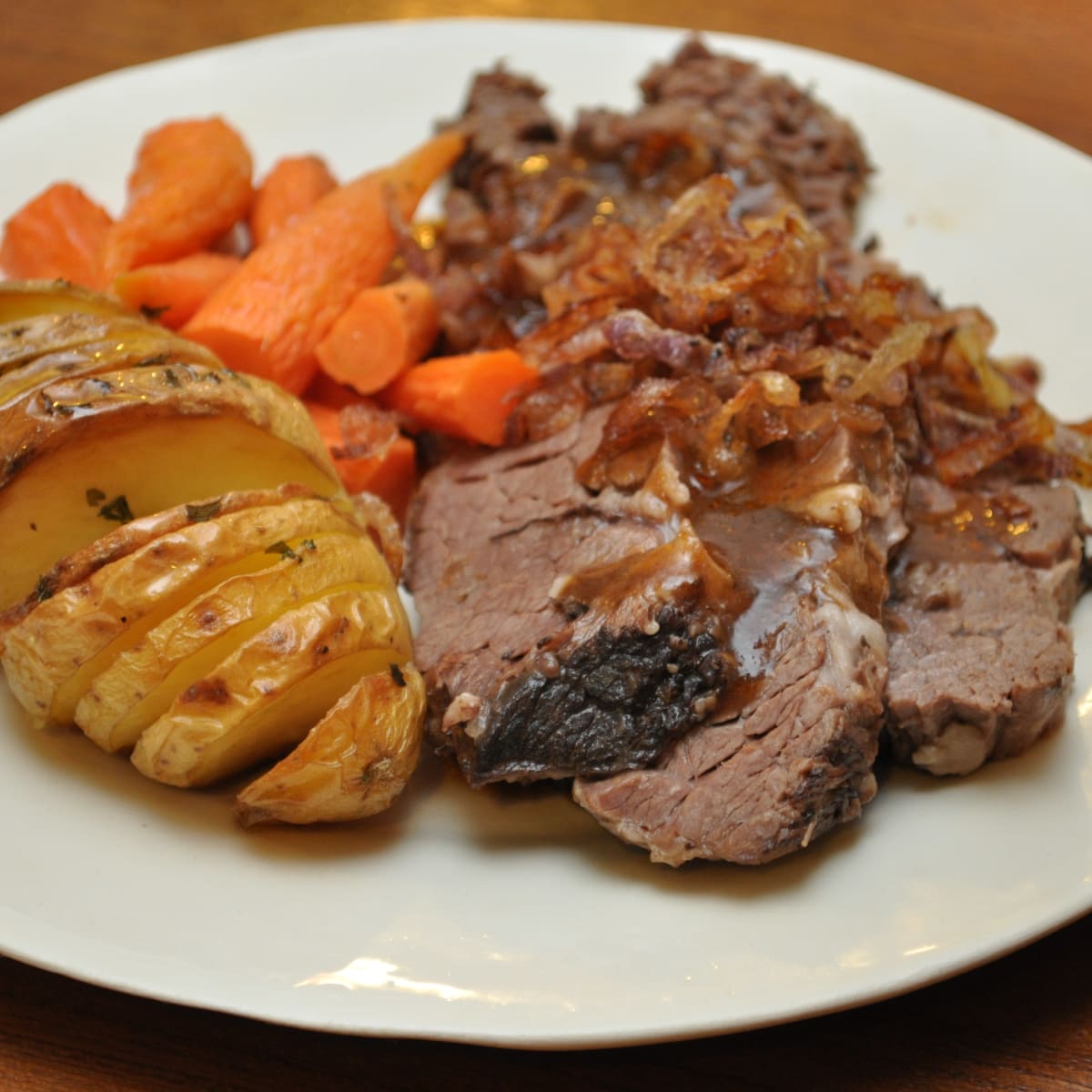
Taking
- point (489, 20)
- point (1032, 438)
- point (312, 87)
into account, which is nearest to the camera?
point (1032, 438)

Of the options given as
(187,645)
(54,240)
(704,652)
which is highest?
(54,240)

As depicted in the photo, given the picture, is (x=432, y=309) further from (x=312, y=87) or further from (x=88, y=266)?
(x=312, y=87)

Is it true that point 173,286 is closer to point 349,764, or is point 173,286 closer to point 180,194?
point 180,194

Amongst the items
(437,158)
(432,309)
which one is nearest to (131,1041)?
(432,309)

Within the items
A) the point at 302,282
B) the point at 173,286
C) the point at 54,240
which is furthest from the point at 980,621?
the point at 54,240

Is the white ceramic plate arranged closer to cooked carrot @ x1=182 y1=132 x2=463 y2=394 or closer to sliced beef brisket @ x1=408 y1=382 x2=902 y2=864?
sliced beef brisket @ x1=408 y1=382 x2=902 y2=864

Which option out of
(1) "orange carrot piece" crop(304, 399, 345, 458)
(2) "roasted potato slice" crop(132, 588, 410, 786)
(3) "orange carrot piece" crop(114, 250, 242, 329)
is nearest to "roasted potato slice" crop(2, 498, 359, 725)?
(2) "roasted potato slice" crop(132, 588, 410, 786)
